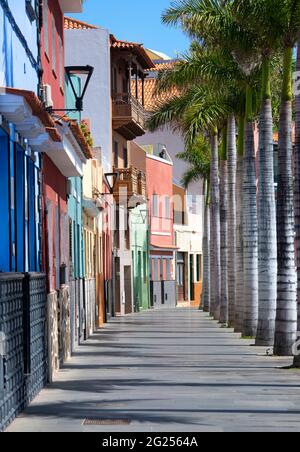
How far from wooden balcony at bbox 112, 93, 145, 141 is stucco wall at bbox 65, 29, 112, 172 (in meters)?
1.70

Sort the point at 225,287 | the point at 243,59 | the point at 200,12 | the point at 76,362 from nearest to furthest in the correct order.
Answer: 1. the point at 76,362
2. the point at 243,59
3. the point at 200,12
4. the point at 225,287

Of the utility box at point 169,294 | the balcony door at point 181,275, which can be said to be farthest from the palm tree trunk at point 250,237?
the balcony door at point 181,275

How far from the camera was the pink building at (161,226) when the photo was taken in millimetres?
77375

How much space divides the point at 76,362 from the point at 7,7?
11.3m

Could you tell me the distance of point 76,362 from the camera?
86.1ft

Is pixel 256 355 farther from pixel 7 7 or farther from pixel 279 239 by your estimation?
pixel 7 7

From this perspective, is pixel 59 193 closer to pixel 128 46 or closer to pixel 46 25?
pixel 46 25

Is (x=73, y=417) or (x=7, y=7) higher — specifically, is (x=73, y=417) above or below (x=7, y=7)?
below

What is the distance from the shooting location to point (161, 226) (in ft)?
265

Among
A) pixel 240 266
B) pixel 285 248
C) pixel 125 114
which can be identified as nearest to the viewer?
pixel 285 248

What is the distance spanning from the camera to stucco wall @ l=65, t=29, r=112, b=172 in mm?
56125

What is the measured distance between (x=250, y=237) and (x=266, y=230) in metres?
3.99

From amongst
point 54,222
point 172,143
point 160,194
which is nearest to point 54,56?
point 54,222
